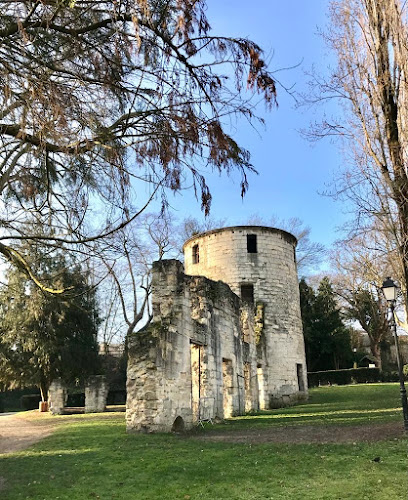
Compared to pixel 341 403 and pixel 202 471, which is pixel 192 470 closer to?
pixel 202 471

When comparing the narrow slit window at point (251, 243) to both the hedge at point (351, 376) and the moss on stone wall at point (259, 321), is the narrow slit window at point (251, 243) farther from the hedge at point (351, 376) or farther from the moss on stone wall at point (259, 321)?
the hedge at point (351, 376)

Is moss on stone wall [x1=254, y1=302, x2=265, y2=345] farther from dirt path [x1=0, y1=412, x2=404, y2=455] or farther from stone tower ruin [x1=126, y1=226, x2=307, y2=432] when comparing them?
dirt path [x1=0, y1=412, x2=404, y2=455]

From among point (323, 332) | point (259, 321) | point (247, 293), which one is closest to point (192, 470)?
point (259, 321)

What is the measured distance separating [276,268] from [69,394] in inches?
587

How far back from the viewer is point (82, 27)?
4.64 m

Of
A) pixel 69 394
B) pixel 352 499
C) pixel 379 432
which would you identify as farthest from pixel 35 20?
pixel 69 394

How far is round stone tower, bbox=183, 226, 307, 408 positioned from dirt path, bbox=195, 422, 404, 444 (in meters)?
10.6

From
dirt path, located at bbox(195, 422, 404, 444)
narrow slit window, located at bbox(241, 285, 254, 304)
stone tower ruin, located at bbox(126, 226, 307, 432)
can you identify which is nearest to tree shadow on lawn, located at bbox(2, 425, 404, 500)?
dirt path, located at bbox(195, 422, 404, 444)

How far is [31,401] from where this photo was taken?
32.2 metres

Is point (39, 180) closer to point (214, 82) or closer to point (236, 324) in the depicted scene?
point (214, 82)

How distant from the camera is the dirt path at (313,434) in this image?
9.33 metres

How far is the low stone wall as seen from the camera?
2114cm

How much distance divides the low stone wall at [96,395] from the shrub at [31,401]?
12671 mm

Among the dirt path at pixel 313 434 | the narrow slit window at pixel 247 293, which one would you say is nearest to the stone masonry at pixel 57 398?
the narrow slit window at pixel 247 293
